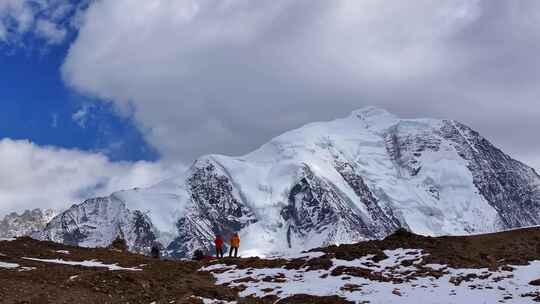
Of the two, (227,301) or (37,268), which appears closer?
(227,301)

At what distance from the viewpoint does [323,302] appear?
1531 inches

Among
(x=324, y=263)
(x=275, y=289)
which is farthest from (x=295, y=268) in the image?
(x=275, y=289)

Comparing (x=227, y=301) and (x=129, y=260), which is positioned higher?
(x=129, y=260)

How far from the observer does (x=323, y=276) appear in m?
45.2

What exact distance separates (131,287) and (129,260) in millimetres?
14546

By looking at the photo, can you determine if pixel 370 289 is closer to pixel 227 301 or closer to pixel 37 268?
pixel 227 301

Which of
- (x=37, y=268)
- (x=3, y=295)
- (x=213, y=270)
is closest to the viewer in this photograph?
(x=3, y=295)

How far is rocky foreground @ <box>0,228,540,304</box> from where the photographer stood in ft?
129

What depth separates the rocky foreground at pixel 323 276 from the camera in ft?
129

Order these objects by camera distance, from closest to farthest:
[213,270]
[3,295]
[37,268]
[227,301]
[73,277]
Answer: [3,295]
[227,301]
[73,277]
[37,268]
[213,270]

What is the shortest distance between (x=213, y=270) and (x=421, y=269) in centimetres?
1484

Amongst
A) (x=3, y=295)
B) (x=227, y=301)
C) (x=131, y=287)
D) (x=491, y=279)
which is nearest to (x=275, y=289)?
(x=227, y=301)

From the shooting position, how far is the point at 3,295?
38.0 meters

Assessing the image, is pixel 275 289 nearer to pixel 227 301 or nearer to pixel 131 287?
pixel 227 301
